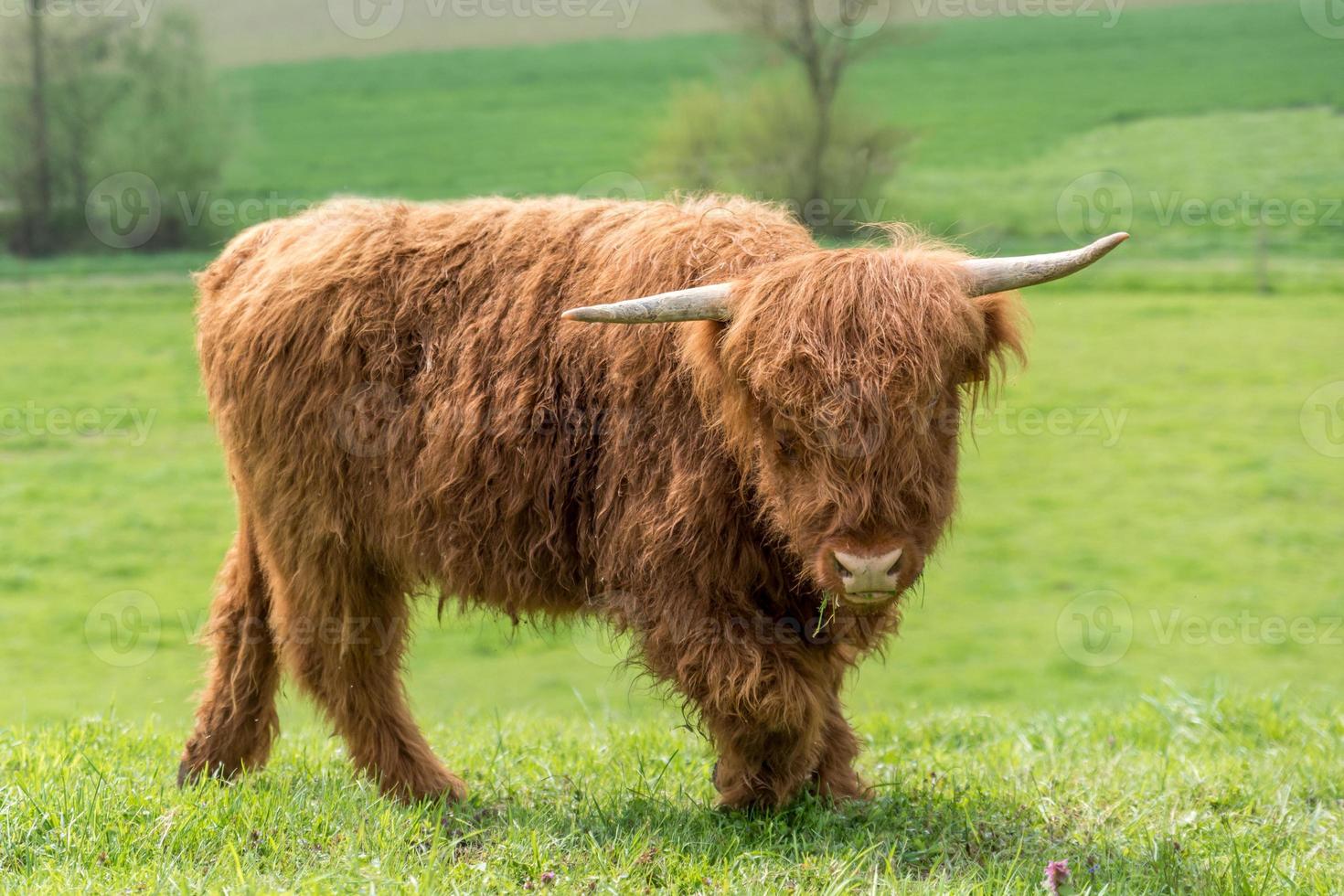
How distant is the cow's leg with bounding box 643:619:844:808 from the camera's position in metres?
3.24

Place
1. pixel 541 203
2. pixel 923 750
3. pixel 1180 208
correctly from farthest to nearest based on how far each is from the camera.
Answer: pixel 1180 208 < pixel 923 750 < pixel 541 203

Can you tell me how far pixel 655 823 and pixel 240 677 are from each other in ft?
5.18

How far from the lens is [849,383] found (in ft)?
9.71

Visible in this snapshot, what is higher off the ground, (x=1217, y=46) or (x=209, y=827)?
(x=1217, y=46)

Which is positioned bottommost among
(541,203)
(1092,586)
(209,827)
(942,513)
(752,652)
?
(1092,586)

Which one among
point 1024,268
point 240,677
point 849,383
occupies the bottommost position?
point 240,677

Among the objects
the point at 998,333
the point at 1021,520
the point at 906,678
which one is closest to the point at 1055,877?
the point at 998,333

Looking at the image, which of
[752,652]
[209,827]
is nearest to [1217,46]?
[752,652]

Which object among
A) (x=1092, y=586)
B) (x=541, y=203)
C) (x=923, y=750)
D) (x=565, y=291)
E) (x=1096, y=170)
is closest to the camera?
(x=565, y=291)

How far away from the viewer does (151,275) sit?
1228 centimetres

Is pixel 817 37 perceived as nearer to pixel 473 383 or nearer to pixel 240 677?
pixel 473 383

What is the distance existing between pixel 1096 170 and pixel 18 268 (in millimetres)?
11042

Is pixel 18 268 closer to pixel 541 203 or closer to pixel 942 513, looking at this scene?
pixel 541 203

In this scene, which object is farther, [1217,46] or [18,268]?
[1217,46]
